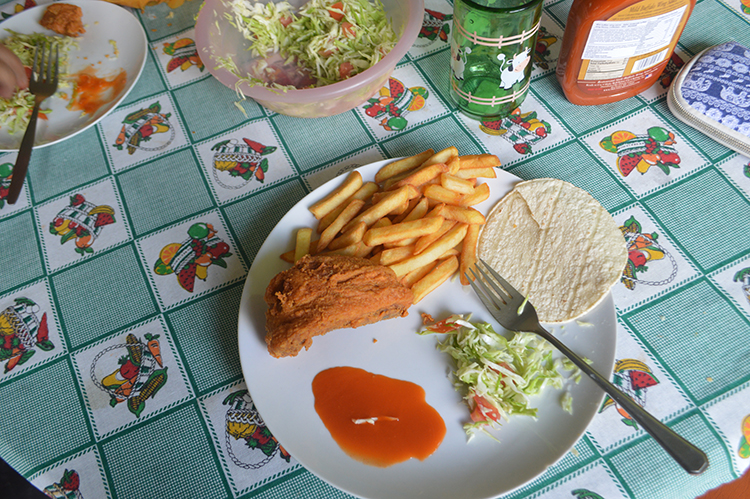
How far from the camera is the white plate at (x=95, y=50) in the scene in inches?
89.7

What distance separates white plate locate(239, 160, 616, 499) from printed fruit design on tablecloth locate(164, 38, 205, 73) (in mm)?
1323

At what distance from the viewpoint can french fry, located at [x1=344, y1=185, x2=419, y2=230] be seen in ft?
5.80

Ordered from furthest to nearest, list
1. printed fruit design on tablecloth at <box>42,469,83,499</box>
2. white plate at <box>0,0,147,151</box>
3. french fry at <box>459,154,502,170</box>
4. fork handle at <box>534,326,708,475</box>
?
white plate at <box>0,0,147,151</box> < french fry at <box>459,154,502,170</box> < printed fruit design on tablecloth at <box>42,469,83,499</box> < fork handle at <box>534,326,708,475</box>

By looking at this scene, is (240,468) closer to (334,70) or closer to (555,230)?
Answer: (555,230)

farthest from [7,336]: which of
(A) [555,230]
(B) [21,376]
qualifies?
(A) [555,230]

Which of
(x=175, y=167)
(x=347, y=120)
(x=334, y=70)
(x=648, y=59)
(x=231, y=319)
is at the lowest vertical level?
(x=231, y=319)

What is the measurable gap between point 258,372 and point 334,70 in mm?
1418

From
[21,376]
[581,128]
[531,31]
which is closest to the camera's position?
[21,376]

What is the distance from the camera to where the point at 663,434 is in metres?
1.28

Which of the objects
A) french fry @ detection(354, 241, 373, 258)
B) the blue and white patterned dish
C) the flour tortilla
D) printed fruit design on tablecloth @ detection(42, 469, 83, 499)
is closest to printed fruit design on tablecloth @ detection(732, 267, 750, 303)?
the flour tortilla

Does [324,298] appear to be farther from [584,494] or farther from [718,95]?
[718,95]

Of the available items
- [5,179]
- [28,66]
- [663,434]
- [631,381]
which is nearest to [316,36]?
[28,66]

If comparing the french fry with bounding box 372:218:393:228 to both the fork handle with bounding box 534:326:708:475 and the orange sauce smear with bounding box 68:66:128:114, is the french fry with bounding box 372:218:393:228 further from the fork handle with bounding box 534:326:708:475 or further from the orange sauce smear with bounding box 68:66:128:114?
the orange sauce smear with bounding box 68:66:128:114

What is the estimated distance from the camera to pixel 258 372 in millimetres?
1595
